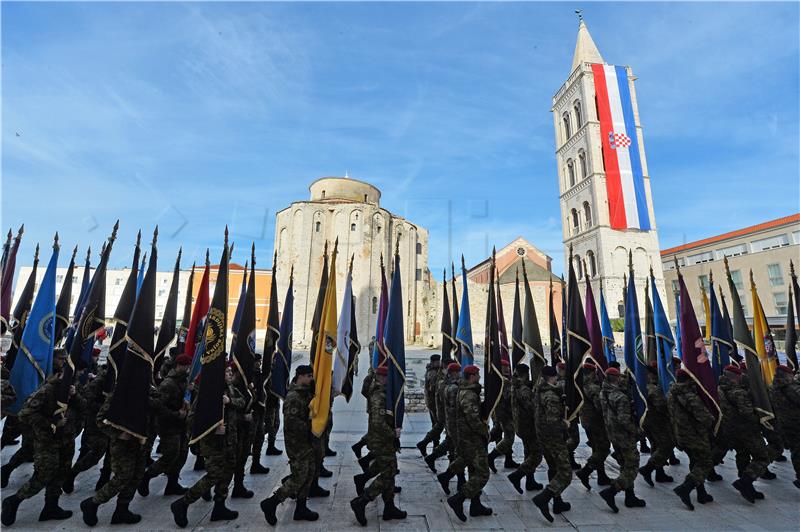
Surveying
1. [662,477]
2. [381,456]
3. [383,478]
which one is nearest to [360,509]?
[383,478]

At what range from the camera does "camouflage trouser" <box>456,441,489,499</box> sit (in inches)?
197

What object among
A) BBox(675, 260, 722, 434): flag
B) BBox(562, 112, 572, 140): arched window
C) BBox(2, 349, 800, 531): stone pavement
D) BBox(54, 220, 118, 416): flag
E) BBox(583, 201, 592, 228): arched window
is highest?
BBox(562, 112, 572, 140): arched window

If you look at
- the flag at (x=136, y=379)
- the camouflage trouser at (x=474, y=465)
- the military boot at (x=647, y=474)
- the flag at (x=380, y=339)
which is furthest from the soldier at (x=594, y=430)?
the flag at (x=136, y=379)

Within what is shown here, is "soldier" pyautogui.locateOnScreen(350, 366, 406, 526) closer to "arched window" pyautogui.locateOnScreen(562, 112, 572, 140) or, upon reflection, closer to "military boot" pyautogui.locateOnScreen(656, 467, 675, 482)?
"military boot" pyautogui.locateOnScreen(656, 467, 675, 482)

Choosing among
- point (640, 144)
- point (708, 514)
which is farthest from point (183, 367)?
point (640, 144)

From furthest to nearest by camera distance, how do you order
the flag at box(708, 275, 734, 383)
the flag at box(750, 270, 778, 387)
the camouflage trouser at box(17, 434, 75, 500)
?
the flag at box(708, 275, 734, 383), the flag at box(750, 270, 778, 387), the camouflage trouser at box(17, 434, 75, 500)

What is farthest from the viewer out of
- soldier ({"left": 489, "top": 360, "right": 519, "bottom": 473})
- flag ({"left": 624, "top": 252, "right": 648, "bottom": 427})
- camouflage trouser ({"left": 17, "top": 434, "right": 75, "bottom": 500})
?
flag ({"left": 624, "top": 252, "right": 648, "bottom": 427})

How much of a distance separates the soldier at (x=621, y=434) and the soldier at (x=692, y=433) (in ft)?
2.17

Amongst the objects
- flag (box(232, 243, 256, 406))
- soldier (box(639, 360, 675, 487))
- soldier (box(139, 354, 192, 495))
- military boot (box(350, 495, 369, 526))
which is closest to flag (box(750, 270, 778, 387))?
soldier (box(639, 360, 675, 487))

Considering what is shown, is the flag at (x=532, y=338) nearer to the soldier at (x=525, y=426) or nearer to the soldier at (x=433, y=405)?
the soldier at (x=525, y=426)

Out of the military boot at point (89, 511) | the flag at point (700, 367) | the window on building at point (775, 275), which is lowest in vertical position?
the military boot at point (89, 511)

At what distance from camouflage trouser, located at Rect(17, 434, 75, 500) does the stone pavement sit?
358 mm

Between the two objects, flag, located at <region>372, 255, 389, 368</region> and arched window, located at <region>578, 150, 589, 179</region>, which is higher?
arched window, located at <region>578, 150, 589, 179</region>

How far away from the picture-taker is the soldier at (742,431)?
18.4 feet
